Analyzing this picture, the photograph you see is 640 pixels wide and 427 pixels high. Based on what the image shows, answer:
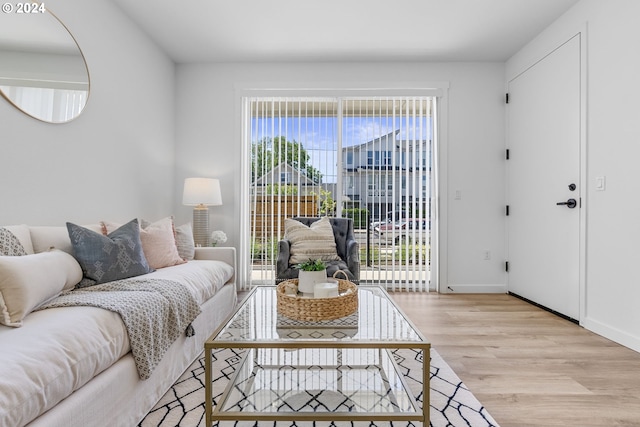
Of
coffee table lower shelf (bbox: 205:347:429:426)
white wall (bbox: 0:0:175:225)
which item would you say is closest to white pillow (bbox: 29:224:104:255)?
white wall (bbox: 0:0:175:225)

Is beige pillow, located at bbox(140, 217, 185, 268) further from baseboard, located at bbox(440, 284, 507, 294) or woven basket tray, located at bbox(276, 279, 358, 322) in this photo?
baseboard, located at bbox(440, 284, 507, 294)

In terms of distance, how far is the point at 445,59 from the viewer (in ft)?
12.8

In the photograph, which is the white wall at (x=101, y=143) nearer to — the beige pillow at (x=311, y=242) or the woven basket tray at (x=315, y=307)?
the beige pillow at (x=311, y=242)

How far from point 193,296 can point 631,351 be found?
2.91 metres

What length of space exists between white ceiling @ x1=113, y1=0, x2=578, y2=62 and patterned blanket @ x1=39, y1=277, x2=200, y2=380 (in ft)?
7.82

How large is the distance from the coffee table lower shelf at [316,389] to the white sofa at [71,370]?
0.38 m

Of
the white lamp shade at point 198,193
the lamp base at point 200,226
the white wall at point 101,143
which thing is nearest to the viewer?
the white wall at point 101,143

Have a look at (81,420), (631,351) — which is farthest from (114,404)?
(631,351)

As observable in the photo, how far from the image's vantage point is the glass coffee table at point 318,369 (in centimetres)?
131

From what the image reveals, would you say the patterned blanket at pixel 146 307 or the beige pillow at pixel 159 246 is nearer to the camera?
the patterned blanket at pixel 146 307

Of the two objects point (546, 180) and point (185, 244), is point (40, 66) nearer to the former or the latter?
point (185, 244)

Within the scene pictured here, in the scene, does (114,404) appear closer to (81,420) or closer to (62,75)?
(81,420)

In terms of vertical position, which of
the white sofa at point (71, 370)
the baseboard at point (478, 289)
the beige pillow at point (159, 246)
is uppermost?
the beige pillow at point (159, 246)

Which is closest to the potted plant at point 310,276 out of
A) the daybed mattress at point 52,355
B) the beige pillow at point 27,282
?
the daybed mattress at point 52,355
